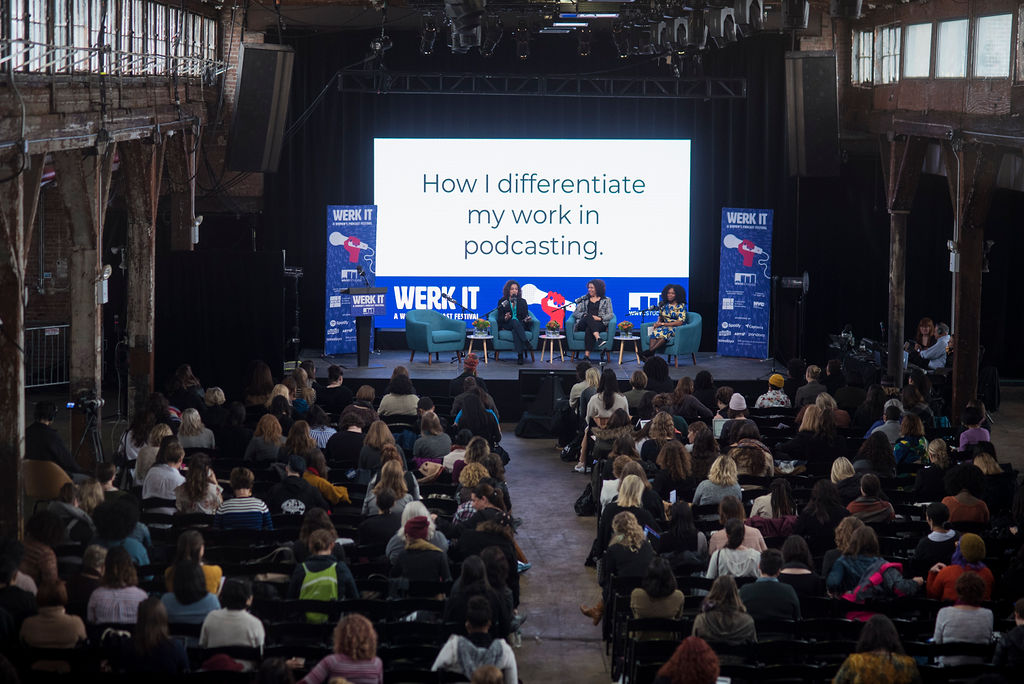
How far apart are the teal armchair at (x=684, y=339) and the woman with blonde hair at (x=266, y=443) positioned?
8529mm

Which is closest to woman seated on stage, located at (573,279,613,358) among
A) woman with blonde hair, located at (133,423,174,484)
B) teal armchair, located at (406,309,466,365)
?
teal armchair, located at (406,309,466,365)

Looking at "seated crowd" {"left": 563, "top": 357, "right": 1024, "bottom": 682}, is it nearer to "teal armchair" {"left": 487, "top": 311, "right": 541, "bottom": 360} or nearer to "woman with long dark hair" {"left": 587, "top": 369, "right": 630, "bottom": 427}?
"woman with long dark hair" {"left": 587, "top": 369, "right": 630, "bottom": 427}

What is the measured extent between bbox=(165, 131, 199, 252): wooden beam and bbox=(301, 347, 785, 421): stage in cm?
246

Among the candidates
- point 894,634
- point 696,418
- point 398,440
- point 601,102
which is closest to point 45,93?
point 398,440

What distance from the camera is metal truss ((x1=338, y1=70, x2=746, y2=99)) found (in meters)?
18.3

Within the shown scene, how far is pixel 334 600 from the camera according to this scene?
725 centimetres

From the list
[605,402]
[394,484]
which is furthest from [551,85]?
[394,484]

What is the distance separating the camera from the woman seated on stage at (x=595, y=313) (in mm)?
18312

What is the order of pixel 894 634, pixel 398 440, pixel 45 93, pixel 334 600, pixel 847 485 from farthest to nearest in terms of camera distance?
1. pixel 398 440
2. pixel 45 93
3. pixel 847 485
4. pixel 334 600
5. pixel 894 634

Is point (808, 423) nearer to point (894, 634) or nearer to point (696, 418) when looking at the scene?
point (696, 418)

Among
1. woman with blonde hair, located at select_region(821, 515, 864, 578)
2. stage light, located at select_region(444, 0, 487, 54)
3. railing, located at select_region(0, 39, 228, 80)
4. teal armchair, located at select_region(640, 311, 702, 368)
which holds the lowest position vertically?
woman with blonde hair, located at select_region(821, 515, 864, 578)

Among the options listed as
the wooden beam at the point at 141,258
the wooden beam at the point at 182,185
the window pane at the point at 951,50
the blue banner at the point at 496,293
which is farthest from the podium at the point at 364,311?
the window pane at the point at 951,50

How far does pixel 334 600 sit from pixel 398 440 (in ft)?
15.9

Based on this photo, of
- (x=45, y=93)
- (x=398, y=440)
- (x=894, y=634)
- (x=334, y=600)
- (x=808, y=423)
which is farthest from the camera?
(x=398, y=440)
